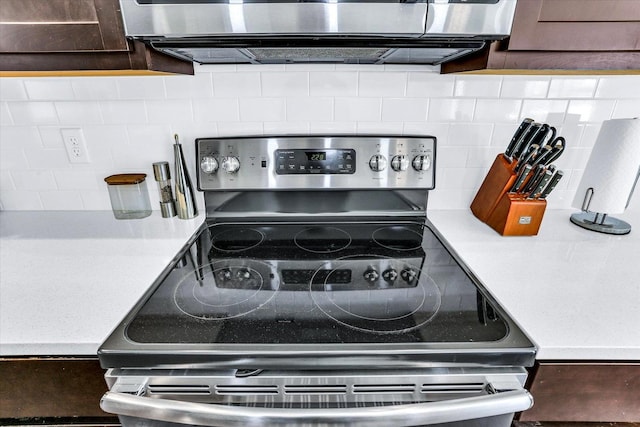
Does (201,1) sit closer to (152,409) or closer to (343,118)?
(343,118)

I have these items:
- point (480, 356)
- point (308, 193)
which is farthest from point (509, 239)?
point (308, 193)

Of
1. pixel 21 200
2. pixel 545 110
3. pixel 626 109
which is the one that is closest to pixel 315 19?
pixel 545 110

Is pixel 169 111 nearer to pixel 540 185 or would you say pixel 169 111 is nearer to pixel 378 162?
pixel 378 162

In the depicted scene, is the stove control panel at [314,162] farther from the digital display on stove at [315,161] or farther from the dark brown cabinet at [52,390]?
the dark brown cabinet at [52,390]

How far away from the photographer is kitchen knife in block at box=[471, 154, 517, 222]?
98 centimetres

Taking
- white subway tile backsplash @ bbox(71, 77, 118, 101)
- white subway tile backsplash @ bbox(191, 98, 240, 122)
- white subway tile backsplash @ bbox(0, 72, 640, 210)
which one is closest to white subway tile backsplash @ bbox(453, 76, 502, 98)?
white subway tile backsplash @ bbox(0, 72, 640, 210)

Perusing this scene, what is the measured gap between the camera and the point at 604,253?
883 millimetres

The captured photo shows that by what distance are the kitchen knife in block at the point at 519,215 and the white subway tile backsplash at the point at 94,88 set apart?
3.94 feet

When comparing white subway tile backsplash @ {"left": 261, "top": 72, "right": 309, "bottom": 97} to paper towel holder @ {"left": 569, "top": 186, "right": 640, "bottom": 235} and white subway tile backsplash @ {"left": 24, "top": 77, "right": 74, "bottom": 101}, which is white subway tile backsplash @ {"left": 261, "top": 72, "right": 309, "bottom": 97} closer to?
white subway tile backsplash @ {"left": 24, "top": 77, "right": 74, "bottom": 101}

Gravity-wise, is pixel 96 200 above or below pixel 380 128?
below

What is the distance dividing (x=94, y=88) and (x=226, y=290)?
2.52 feet

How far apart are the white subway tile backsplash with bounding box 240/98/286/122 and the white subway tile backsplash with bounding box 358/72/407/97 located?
0.25 m

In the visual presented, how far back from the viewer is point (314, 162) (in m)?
1.05

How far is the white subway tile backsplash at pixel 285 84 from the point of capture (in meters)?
1.02
